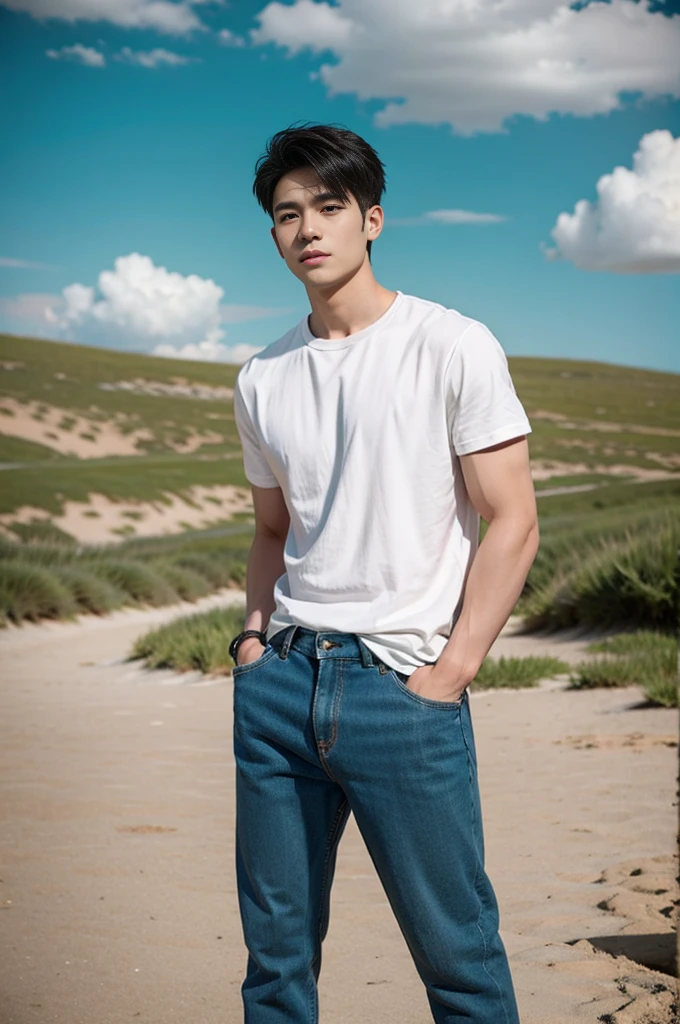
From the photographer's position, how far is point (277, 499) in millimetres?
2229

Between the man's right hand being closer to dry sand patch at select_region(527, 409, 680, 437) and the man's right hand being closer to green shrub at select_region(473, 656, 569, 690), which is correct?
green shrub at select_region(473, 656, 569, 690)

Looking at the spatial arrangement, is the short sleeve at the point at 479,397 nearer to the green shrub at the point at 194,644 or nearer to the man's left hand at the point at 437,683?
the man's left hand at the point at 437,683

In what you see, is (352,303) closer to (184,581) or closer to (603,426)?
(184,581)

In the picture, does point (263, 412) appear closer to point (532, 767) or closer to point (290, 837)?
point (290, 837)

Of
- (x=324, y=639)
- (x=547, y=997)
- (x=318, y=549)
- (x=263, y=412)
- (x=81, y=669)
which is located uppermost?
(x=263, y=412)

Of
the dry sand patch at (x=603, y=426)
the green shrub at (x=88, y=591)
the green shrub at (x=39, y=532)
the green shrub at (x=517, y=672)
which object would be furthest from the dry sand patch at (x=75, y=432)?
the green shrub at (x=517, y=672)

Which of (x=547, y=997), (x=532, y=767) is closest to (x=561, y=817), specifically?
(x=532, y=767)

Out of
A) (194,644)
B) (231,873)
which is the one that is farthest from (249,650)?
(194,644)

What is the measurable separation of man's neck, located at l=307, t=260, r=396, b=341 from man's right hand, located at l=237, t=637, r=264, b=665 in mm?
571

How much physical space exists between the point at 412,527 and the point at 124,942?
6.85 ft

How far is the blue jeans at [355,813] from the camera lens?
71.4 inches

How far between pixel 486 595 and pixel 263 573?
1.89 feet

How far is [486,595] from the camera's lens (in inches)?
71.2

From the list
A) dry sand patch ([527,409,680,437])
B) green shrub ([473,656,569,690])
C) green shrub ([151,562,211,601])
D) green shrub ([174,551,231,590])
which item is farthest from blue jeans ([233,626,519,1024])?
dry sand patch ([527,409,680,437])
